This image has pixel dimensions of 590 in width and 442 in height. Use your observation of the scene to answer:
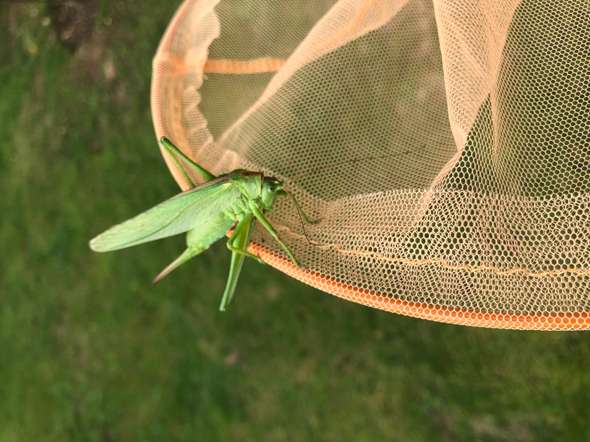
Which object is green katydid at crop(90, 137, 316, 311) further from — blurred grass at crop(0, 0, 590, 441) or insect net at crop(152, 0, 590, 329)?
blurred grass at crop(0, 0, 590, 441)

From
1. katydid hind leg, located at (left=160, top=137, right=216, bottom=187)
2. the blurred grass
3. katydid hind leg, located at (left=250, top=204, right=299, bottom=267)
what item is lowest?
the blurred grass

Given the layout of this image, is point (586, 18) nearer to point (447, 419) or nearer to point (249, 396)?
point (447, 419)

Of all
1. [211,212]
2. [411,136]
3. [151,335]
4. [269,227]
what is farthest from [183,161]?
[151,335]

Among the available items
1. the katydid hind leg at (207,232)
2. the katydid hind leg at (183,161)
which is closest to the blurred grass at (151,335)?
the katydid hind leg at (207,232)

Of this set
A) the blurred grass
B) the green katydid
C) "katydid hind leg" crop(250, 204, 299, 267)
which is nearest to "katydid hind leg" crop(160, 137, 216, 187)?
the green katydid

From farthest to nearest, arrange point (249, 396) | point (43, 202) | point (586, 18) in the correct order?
point (43, 202), point (249, 396), point (586, 18)

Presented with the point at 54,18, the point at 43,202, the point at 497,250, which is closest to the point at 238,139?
the point at 497,250

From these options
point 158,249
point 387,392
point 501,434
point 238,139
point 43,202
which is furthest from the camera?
point 43,202
